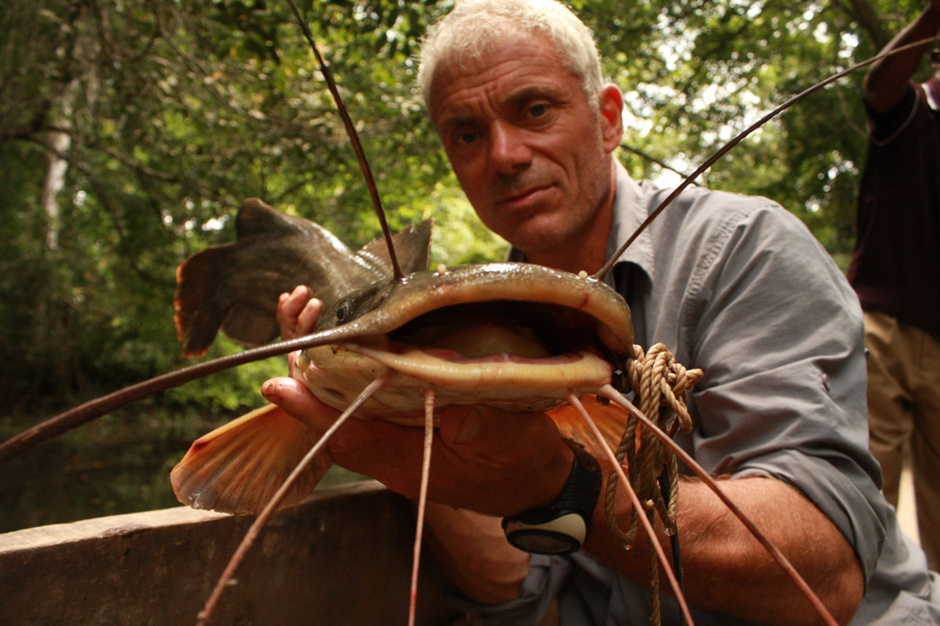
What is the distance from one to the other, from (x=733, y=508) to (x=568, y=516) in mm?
387

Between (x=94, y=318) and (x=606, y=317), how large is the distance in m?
7.76

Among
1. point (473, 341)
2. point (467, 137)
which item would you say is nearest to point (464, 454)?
point (473, 341)

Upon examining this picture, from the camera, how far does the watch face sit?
93 cm

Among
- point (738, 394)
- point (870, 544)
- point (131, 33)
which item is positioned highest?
point (131, 33)

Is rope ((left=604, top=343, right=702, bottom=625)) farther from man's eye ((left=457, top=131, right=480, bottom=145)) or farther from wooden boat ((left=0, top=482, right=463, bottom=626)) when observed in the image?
man's eye ((left=457, top=131, right=480, bottom=145))

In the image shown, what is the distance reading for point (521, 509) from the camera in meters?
0.96

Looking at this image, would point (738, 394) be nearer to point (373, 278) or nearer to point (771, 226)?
point (771, 226)

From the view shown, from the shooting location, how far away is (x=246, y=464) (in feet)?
Answer: 3.67

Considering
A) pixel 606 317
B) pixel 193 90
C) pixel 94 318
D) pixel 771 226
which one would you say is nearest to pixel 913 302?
pixel 771 226

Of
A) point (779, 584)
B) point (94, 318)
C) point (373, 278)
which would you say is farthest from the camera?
point (94, 318)

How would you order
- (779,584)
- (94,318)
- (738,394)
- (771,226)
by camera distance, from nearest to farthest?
(779,584)
(738,394)
(771,226)
(94,318)

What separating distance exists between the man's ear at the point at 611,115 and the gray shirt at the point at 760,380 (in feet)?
→ 1.44

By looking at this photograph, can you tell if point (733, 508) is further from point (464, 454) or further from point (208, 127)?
point (208, 127)

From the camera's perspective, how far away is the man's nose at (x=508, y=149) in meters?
1.72
